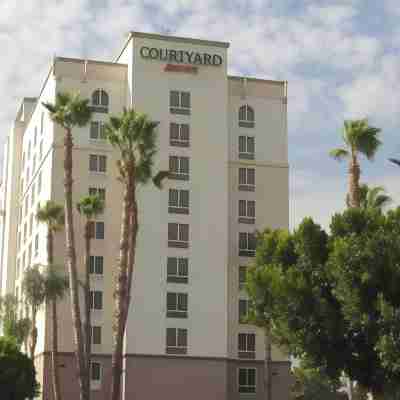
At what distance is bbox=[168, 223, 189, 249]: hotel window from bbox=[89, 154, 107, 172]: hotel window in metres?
7.00

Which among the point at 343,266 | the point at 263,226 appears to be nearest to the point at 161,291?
the point at 263,226

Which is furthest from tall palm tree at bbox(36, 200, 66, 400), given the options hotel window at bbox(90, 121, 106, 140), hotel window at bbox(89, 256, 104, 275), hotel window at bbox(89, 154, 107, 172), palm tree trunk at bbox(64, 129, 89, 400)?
palm tree trunk at bbox(64, 129, 89, 400)

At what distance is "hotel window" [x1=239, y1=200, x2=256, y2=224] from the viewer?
81.6m

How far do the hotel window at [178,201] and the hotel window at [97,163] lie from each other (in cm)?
564

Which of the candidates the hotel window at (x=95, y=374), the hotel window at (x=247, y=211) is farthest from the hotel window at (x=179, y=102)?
the hotel window at (x=95, y=374)

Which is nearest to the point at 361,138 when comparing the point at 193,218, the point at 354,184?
the point at 354,184

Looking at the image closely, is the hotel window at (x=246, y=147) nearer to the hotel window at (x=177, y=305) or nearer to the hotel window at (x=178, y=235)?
the hotel window at (x=178, y=235)

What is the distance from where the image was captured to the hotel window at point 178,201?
78.4 meters

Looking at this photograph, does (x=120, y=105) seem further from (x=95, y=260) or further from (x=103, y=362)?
(x=103, y=362)

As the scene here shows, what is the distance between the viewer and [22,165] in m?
97.7

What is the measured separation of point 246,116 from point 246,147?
2.57 m

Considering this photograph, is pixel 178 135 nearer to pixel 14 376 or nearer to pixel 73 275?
pixel 14 376

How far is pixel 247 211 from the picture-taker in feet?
268

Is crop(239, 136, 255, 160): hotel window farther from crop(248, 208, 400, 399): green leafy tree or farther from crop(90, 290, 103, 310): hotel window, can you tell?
crop(248, 208, 400, 399): green leafy tree
